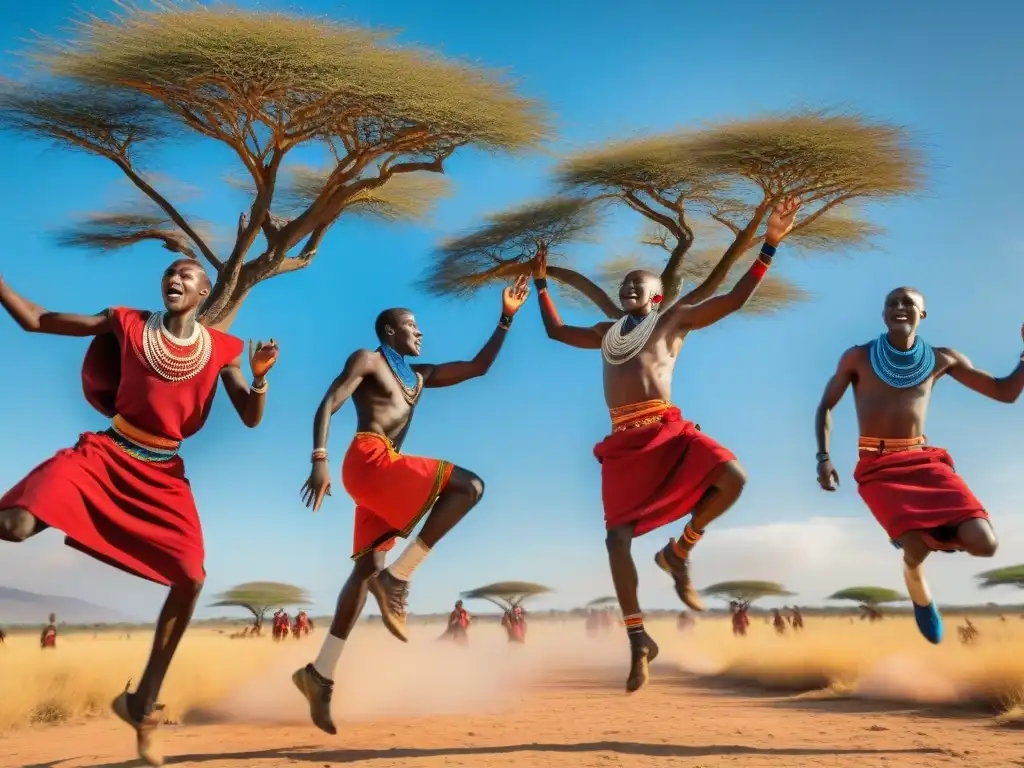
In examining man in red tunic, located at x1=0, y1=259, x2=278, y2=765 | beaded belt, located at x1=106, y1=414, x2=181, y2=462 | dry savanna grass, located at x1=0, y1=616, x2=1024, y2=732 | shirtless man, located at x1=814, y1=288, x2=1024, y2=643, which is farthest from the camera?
dry savanna grass, located at x1=0, y1=616, x2=1024, y2=732

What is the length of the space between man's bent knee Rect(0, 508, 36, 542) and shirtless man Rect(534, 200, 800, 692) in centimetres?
376

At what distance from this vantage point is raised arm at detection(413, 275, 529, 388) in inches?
330

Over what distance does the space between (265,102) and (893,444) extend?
8.70 metres

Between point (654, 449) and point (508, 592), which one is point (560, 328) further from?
point (508, 592)

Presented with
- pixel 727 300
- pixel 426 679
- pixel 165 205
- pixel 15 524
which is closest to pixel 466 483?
pixel 727 300

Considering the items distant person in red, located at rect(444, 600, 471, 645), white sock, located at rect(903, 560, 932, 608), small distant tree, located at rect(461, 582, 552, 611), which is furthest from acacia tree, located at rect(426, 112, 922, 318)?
small distant tree, located at rect(461, 582, 552, 611)

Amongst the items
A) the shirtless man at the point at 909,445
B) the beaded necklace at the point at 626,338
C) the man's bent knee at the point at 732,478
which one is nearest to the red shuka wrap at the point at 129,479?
the beaded necklace at the point at 626,338

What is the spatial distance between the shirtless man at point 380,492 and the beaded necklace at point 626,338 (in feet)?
4.67

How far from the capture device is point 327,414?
→ 761cm

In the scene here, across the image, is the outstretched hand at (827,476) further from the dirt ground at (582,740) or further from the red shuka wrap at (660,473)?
the dirt ground at (582,740)

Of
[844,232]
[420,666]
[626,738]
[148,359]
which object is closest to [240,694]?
[420,666]

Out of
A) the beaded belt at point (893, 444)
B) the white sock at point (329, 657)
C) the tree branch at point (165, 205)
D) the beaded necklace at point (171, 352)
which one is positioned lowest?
the white sock at point (329, 657)

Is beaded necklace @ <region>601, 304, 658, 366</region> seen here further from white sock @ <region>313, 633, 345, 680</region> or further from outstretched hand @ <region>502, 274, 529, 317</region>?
white sock @ <region>313, 633, 345, 680</region>

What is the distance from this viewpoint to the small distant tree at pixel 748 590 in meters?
62.2
